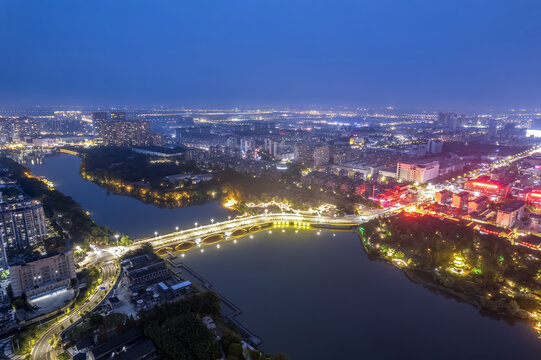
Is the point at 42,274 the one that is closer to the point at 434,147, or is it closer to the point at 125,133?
the point at 125,133

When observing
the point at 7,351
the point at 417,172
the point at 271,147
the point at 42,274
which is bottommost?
the point at 7,351

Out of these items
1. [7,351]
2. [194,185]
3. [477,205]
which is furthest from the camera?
[194,185]

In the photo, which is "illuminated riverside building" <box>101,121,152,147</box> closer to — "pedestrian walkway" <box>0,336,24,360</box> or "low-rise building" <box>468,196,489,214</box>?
"pedestrian walkway" <box>0,336,24,360</box>

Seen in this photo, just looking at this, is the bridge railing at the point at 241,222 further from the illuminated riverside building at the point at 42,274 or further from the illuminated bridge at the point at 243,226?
the illuminated riverside building at the point at 42,274

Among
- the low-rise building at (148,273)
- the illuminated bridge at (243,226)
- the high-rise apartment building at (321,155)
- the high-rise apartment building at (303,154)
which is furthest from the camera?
the high-rise apartment building at (303,154)

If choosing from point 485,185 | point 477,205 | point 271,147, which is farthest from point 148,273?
point 271,147

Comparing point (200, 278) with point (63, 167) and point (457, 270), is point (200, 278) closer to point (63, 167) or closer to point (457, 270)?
point (457, 270)

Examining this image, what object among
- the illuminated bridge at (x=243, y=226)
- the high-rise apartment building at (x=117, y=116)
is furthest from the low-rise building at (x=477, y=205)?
the high-rise apartment building at (x=117, y=116)
